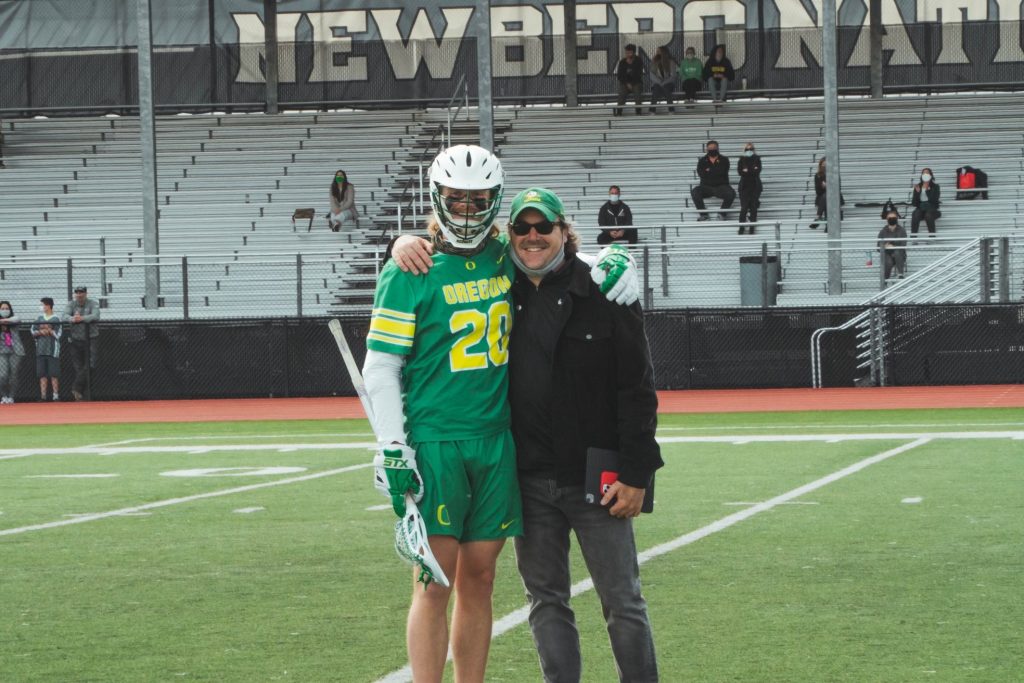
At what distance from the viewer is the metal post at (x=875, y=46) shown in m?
37.5

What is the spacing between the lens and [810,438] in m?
15.8

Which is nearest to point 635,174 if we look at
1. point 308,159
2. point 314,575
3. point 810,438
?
point 308,159

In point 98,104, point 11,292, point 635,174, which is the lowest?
point 11,292

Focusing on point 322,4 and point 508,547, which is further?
point 322,4

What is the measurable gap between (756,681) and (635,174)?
28639mm

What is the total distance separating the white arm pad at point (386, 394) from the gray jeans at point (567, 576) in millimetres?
493

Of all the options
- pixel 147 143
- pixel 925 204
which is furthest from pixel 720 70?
pixel 147 143

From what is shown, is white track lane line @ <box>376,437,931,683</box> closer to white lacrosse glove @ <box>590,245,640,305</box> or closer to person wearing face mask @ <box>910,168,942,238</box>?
white lacrosse glove @ <box>590,245,640,305</box>

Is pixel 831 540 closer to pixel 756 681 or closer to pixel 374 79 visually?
pixel 756 681

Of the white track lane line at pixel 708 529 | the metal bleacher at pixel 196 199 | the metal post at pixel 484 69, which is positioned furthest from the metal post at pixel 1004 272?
the metal bleacher at pixel 196 199

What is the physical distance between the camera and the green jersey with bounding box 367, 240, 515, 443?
4.96 metres

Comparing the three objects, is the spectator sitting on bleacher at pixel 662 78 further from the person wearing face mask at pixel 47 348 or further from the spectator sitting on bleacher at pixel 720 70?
the person wearing face mask at pixel 47 348

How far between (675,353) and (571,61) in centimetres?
1470

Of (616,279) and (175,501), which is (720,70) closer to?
(175,501)
